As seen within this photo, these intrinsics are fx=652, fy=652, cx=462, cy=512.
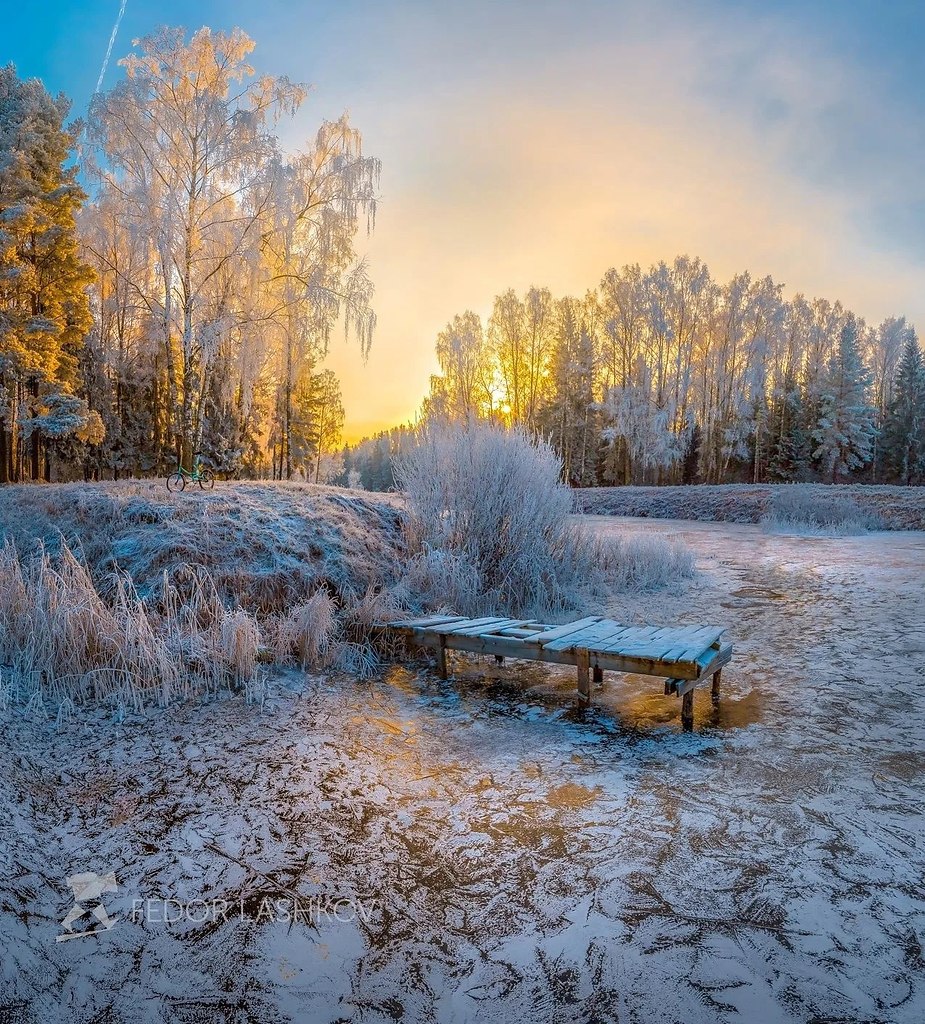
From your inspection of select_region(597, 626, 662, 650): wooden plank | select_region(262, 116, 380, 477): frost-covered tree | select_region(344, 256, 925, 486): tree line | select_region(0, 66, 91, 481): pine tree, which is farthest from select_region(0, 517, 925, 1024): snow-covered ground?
select_region(344, 256, 925, 486): tree line

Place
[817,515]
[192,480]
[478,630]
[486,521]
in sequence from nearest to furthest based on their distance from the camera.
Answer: [478,630] < [486,521] < [192,480] < [817,515]

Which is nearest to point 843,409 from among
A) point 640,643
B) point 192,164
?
point 192,164

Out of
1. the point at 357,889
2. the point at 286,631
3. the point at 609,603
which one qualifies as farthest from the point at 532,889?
the point at 609,603

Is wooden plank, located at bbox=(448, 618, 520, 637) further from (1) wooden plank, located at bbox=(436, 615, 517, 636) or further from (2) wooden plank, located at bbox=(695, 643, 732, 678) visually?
(2) wooden plank, located at bbox=(695, 643, 732, 678)

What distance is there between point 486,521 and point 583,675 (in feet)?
11.9

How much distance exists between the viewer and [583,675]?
4660 mm

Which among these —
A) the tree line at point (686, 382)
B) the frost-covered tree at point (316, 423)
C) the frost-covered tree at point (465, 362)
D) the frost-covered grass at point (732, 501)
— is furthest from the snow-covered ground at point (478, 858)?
the frost-covered tree at point (465, 362)

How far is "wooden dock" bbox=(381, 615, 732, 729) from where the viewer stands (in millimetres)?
4262

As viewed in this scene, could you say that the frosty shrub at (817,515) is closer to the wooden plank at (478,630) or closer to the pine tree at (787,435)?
the pine tree at (787,435)

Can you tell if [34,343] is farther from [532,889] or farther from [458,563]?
[532,889]

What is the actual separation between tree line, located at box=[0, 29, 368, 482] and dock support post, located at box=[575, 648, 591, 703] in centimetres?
1066

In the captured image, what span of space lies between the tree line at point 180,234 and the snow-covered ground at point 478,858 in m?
10.4

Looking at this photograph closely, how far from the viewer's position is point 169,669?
15.8 ft

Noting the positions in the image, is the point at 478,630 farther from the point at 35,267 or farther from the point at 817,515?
the point at 35,267
